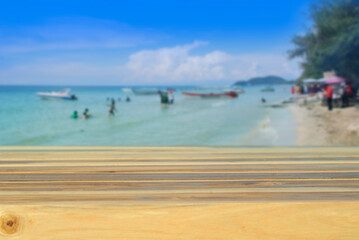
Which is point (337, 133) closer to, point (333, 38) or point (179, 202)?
point (333, 38)

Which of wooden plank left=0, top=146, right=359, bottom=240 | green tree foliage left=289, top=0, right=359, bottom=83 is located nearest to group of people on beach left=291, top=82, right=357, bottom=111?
green tree foliage left=289, top=0, right=359, bottom=83

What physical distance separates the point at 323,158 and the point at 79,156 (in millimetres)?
872

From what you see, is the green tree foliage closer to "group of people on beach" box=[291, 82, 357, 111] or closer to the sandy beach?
the sandy beach

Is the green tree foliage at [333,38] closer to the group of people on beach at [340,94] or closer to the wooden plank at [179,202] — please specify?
the group of people on beach at [340,94]

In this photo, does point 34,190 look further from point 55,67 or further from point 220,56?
point 55,67

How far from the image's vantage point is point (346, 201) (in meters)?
0.73

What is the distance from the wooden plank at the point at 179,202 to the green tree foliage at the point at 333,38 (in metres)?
2.31

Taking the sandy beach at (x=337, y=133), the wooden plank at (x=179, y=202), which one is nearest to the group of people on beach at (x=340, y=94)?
the sandy beach at (x=337, y=133)

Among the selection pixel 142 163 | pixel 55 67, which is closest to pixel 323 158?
pixel 142 163

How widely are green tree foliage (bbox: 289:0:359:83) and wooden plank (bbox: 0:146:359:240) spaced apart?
2314 mm

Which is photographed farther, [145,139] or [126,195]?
[145,139]

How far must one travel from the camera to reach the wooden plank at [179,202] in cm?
70

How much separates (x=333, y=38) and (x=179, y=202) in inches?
140

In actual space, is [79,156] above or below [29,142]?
above
